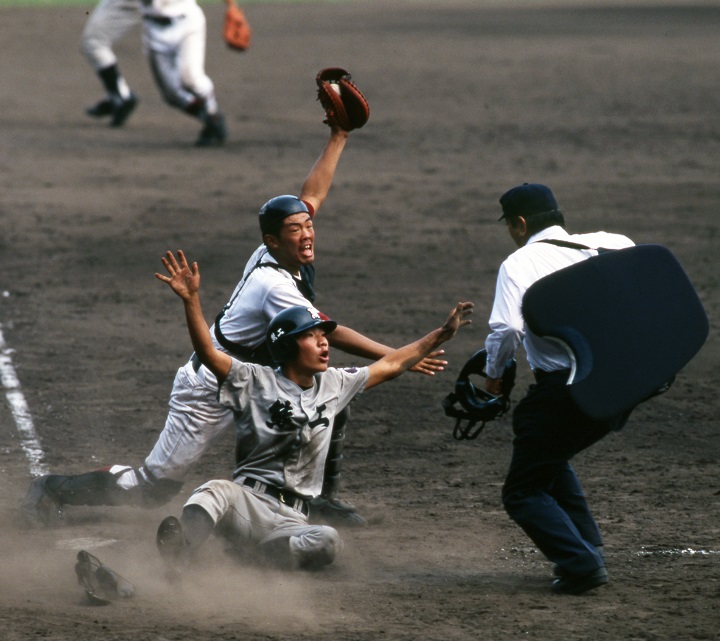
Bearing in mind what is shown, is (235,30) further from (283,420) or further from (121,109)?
(283,420)

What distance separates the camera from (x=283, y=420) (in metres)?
6.17

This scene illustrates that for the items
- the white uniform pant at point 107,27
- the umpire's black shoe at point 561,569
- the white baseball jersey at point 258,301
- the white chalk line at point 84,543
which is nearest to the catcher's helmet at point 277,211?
the white baseball jersey at point 258,301

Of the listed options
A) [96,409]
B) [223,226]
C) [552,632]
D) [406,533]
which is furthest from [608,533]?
[223,226]

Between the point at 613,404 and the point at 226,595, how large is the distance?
5.78ft

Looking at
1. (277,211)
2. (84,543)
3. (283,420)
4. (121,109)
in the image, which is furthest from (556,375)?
(121,109)

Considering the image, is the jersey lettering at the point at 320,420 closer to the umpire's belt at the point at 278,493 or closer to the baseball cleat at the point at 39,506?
the umpire's belt at the point at 278,493

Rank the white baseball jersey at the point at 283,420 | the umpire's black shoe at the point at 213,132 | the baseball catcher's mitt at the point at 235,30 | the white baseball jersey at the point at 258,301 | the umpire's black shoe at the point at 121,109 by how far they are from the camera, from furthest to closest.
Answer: the umpire's black shoe at the point at 121,109 < the baseball catcher's mitt at the point at 235,30 < the umpire's black shoe at the point at 213,132 < the white baseball jersey at the point at 258,301 < the white baseball jersey at the point at 283,420

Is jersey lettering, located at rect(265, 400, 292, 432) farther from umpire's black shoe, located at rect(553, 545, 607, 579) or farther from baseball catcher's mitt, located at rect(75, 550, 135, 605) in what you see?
umpire's black shoe, located at rect(553, 545, 607, 579)

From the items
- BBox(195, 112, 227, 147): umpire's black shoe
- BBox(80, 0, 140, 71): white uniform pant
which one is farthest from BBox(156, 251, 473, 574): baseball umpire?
BBox(80, 0, 140, 71): white uniform pant

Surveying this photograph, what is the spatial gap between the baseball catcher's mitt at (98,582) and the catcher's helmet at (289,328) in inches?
45.8

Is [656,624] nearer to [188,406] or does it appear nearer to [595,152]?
[188,406]

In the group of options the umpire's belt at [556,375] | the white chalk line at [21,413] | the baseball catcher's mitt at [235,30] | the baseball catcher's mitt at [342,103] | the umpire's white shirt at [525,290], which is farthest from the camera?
the baseball catcher's mitt at [235,30]

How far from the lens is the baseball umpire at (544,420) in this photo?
19.2 ft

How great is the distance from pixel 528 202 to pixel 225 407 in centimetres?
162
